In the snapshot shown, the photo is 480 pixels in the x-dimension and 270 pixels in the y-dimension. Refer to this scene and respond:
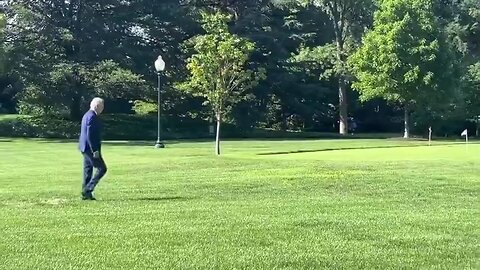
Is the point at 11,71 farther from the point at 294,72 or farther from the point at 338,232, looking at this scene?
the point at 338,232

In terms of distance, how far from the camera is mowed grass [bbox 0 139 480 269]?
8.18 metres

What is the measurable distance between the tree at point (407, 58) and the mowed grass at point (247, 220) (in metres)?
31.1

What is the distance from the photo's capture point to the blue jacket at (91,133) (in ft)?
43.7

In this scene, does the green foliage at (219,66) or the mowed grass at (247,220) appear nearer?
the mowed grass at (247,220)

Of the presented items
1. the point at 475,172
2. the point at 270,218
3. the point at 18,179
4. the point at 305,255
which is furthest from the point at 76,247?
the point at 475,172

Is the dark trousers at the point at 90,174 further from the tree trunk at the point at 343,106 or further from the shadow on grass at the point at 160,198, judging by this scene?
the tree trunk at the point at 343,106

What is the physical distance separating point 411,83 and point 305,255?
42.8m

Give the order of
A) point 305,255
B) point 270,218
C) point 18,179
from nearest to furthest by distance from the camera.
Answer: point 305,255 < point 270,218 < point 18,179

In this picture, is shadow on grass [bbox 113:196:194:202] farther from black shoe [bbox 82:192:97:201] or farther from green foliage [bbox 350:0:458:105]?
green foliage [bbox 350:0:458:105]

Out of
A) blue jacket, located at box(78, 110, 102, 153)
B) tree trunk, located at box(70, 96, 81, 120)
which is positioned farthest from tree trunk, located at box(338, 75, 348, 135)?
blue jacket, located at box(78, 110, 102, 153)

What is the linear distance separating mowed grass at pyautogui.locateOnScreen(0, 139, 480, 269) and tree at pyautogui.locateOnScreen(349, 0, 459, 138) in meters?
31.1

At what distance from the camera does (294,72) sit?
58688mm

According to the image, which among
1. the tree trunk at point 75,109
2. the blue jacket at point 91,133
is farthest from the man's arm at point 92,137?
the tree trunk at point 75,109

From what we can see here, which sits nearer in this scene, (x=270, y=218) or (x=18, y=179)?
(x=270, y=218)
